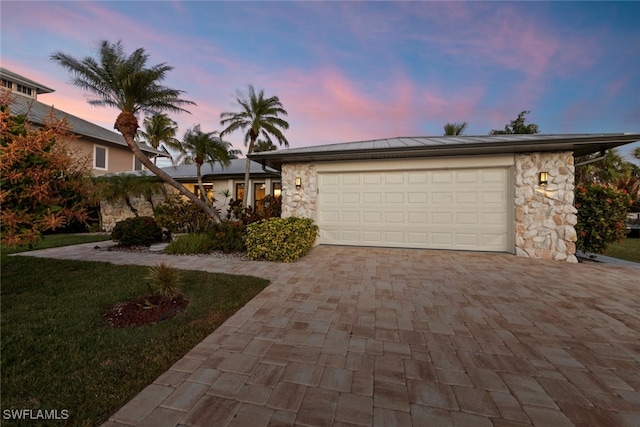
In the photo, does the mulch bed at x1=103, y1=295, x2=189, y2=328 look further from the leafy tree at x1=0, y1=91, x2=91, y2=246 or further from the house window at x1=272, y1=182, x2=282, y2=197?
the house window at x1=272, y1=182, x2=282, y2=197

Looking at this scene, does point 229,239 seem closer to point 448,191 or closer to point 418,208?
point 418,208

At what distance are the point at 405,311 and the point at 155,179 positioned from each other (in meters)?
12.7

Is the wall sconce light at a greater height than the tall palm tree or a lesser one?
lesser

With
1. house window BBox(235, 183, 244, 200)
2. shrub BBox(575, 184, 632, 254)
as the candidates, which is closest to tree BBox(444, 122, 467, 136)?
shrub BBox(575, 184, 632, 254)

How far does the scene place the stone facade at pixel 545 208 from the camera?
577cm

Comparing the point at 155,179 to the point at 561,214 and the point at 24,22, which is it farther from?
the point at 561,214

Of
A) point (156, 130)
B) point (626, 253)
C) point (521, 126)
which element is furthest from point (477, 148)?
point (156, 130)

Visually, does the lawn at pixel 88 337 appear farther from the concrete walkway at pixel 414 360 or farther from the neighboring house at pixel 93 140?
the neighboring house at pixel 93 140

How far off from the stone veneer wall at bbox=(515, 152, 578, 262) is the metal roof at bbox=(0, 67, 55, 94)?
→ 86.4ft

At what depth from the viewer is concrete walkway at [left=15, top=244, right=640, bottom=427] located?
1600mm

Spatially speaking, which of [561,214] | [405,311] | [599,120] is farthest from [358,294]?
[599,120]

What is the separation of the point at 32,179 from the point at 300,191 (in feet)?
18.2

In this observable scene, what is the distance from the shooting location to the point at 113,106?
8.06m

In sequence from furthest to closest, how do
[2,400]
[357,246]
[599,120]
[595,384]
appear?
[599,120] → [357,246] → [595,384] → [2,400]
